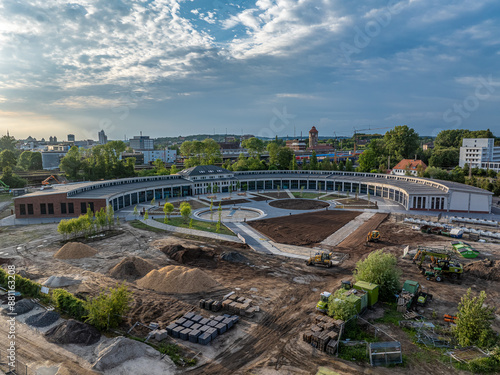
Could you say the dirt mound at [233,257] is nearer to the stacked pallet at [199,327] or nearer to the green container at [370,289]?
the stacked pallet at [199,327]

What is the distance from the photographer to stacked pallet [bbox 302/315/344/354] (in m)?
19.6

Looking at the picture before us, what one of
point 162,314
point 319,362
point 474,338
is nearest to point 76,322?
point 162,314

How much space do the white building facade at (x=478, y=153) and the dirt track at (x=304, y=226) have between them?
8113 centimetres

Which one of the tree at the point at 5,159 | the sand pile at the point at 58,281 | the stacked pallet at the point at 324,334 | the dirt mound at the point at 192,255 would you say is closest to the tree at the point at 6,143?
the tree at the point at 5,159

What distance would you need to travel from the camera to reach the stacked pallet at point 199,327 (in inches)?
812

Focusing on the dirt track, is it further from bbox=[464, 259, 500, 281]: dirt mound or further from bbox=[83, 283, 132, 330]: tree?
bbox=[83, 283, 132, 330]: tree

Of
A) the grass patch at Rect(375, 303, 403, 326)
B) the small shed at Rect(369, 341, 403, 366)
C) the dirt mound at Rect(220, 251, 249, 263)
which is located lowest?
the grass patch at Rect(375, 303, 403, 326)

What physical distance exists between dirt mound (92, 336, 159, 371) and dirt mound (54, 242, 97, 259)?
18949 mm

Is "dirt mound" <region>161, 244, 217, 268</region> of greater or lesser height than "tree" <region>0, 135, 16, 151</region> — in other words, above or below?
below

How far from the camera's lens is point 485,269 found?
30641 mm

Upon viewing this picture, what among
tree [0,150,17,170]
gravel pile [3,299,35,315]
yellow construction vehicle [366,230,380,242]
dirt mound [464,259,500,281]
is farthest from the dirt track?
tree [0,150,17,170]

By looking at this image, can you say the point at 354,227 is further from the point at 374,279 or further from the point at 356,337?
the point at 356,337

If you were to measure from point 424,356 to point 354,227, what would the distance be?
100 feet

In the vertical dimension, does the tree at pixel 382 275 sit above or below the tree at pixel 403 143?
below
